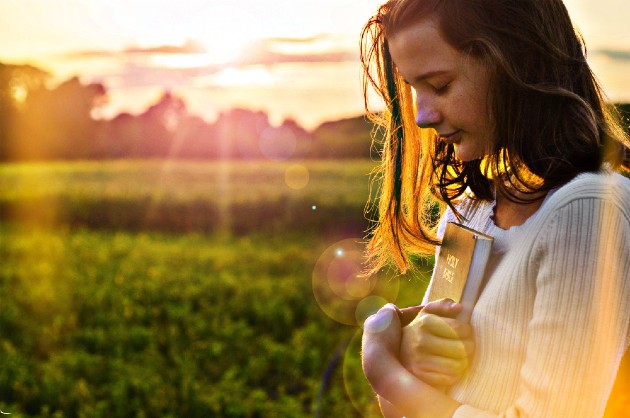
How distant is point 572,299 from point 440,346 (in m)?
0.28

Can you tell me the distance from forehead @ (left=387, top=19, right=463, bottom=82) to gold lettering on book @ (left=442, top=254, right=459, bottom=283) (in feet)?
1.18

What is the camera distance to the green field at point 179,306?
4.71m

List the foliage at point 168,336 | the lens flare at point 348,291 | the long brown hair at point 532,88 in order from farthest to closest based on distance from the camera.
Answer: the lens flare at point 348,291 → the foliage at point 168,336 → the long brown hair at point 532,88

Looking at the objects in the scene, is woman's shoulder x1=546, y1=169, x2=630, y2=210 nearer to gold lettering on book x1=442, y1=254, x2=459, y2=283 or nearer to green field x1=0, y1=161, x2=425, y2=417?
gold lettering on book x1=442, y1=254, x2=459, y2=283

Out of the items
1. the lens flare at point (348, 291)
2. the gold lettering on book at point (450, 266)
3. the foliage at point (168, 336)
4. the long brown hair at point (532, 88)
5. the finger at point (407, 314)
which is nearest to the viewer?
the long brown hair at point (532, 88)

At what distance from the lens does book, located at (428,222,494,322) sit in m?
1.26

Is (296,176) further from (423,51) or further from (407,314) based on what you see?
(423,51)

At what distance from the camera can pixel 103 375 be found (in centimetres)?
511

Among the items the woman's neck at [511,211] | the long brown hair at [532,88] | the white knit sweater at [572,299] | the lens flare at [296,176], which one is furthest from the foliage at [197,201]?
the white knit sweater at [572,299]

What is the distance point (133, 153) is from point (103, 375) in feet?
58.1

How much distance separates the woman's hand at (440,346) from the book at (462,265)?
3 cm

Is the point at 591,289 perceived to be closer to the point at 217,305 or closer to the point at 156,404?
the point at 156,404

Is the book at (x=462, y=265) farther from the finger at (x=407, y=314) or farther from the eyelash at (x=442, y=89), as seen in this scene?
the eyelash at (x=442, y=89)

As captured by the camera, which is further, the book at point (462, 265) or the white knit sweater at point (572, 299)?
the book at point (462, 265)
